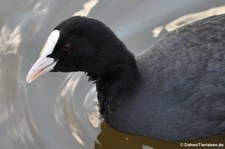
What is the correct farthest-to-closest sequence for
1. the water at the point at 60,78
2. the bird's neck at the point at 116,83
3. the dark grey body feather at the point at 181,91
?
the water at the point at 60,78
the bird's neck at the point at 116,83
the dark grey body feather at the point at 181,91

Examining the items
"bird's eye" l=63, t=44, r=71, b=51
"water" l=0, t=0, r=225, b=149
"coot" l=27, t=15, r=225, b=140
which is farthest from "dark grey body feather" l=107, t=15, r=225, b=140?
"bird's eye" l=63, t=44, r=71, b=51

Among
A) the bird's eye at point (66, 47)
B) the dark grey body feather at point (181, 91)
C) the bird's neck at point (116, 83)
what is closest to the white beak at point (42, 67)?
the bird's eye at point (66, 47)

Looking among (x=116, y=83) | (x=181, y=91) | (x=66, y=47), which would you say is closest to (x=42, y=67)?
(x=66, y=47)

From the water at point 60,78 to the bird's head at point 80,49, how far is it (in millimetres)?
660

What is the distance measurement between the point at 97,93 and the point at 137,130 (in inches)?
21.3

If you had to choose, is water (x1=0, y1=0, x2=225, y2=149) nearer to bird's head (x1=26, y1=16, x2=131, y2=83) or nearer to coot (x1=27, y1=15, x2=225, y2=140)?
coot (x1=27, y1=15, x2=225, y2=140)

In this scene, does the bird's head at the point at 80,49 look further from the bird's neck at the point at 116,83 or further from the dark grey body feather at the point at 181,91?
the dark grey body feather at the point at 181,91

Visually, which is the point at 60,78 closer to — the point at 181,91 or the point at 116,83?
the point at 116,83

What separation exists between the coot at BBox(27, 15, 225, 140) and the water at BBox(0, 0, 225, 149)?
0.95ft

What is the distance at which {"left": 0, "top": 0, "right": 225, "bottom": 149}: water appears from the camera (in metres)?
5.60

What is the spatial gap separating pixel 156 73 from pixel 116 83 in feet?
1.15

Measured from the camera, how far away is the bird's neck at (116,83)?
5.29 meters

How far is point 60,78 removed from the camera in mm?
6070

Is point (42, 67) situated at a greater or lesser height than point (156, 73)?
greater
